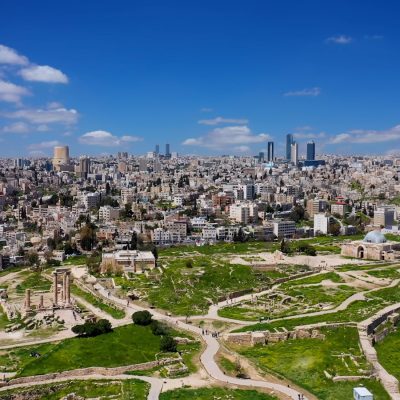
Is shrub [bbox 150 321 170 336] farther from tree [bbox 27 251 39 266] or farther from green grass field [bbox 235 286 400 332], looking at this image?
tree [bbox 27 251 39 266]

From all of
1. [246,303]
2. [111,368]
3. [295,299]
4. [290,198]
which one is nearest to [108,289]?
[246,303]

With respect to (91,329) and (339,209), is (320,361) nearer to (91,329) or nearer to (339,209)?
(91,329)

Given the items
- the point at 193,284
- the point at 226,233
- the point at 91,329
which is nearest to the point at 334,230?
the point at 226,233

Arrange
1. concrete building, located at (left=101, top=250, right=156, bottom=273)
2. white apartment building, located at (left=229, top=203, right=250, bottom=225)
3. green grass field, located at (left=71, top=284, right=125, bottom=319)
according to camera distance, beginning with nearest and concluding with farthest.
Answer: green grass field, located at (left=71, top=284, right=125, bottom=319), concrete building, located at (left=101, top=250, right=156, bottom=273), white apartment building, located at (left=229, top=203, right=250, bottom=225)

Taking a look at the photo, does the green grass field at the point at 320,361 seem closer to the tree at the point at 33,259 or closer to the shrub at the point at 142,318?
the shrub at the point at 142,318

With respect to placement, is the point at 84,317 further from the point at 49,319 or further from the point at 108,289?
the point at 108,289

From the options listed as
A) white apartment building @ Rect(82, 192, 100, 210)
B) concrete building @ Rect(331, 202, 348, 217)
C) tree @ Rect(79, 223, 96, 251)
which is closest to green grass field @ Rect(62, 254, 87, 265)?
tree @ Rect(79, 223, 96, 251)
